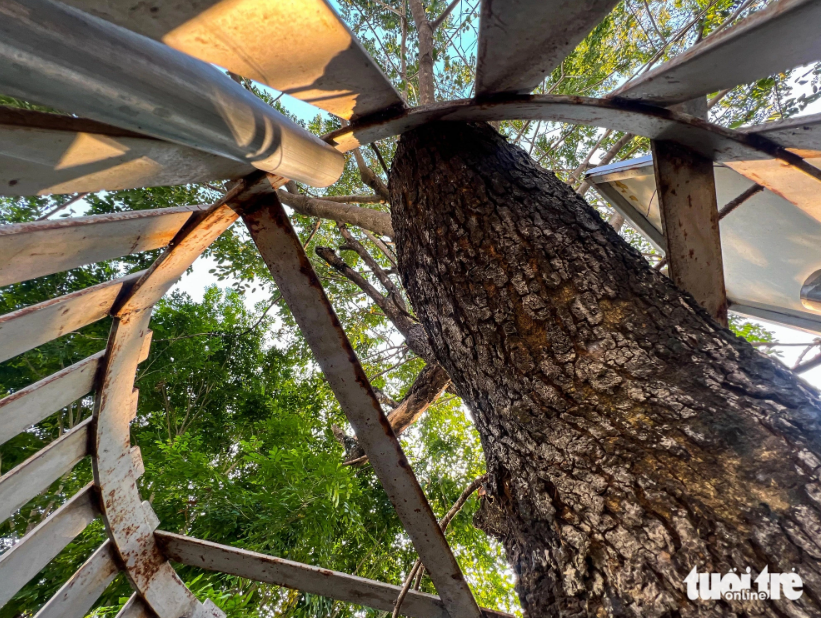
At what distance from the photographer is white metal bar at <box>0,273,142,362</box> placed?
1271 millimetres

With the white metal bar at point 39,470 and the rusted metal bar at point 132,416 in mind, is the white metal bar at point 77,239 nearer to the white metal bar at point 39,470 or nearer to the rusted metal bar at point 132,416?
the rusted metal bar at point 132,416

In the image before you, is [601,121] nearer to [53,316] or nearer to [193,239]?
[193,239]

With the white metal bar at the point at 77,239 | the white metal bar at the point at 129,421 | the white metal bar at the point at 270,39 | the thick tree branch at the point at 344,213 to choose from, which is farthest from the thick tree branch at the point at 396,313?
the white metal bar at the point at 270,39

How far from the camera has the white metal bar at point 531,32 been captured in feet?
2.79

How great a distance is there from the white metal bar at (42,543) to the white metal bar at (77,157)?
1.66m

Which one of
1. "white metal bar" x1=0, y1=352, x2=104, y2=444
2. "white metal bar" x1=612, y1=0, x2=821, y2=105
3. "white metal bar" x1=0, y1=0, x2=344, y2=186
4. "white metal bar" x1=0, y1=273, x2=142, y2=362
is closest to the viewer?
"white metal bar" x1=0, y1=0, x2=344, y2=186

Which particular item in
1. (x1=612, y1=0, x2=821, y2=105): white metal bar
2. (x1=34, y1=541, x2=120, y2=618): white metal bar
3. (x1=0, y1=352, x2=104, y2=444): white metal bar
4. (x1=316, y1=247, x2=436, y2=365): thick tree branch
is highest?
(x1=316, y1=247, x2=436, y2=365): thick tree branch

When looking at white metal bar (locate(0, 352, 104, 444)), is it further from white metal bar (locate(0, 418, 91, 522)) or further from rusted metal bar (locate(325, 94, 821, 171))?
rusted metal bar (locate(325, 94, 821, 171))

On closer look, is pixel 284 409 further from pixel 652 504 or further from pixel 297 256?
pixel 652 504

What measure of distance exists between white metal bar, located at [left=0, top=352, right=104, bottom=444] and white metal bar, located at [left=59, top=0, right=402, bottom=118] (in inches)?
56.4

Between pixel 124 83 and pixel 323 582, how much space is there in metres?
2.09

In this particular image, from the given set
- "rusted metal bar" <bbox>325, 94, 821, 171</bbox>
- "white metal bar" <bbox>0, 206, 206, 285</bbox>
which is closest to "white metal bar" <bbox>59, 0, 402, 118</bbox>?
"rusted metal bar" <bbox>325, 94, 821, 171</bbox>

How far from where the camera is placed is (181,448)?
11.0 ft

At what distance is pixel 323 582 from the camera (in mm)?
1802
